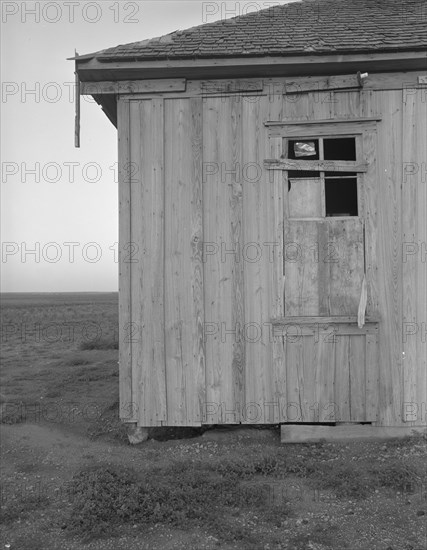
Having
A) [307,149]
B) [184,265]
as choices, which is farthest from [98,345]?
[307,149]

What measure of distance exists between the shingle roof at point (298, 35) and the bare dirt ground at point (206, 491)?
428 cm

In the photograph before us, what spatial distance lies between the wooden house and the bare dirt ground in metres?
0.47

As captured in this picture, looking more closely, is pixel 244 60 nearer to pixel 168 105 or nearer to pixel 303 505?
pixel 168 105

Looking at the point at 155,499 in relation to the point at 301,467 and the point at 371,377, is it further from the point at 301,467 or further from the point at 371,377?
the point at 371,377

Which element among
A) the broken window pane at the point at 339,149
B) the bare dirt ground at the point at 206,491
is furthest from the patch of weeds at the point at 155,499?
the broken window pane at the point at 339,149

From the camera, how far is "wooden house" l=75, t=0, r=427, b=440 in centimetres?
550

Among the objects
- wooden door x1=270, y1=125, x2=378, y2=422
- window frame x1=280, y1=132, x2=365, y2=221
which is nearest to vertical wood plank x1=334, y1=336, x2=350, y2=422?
wooden door x1=270, y1=125, x2=378, y2=422

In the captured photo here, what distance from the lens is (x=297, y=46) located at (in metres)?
5.44

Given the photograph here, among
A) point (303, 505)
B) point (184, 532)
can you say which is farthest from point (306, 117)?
point (184, 532)

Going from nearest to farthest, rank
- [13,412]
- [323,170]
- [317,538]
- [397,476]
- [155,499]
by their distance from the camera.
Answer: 1. [317,538]
2. [155,499]
3. [397,476]
4. [323,170]
5. [13,412]

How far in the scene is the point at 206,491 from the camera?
4215 mm

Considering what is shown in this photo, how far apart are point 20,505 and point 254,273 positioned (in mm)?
3244

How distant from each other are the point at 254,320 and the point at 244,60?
2.89 meters

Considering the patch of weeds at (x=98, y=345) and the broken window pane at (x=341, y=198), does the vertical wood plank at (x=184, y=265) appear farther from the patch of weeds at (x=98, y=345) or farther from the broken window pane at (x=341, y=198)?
the patch of weeds at (x=98, y=345)
